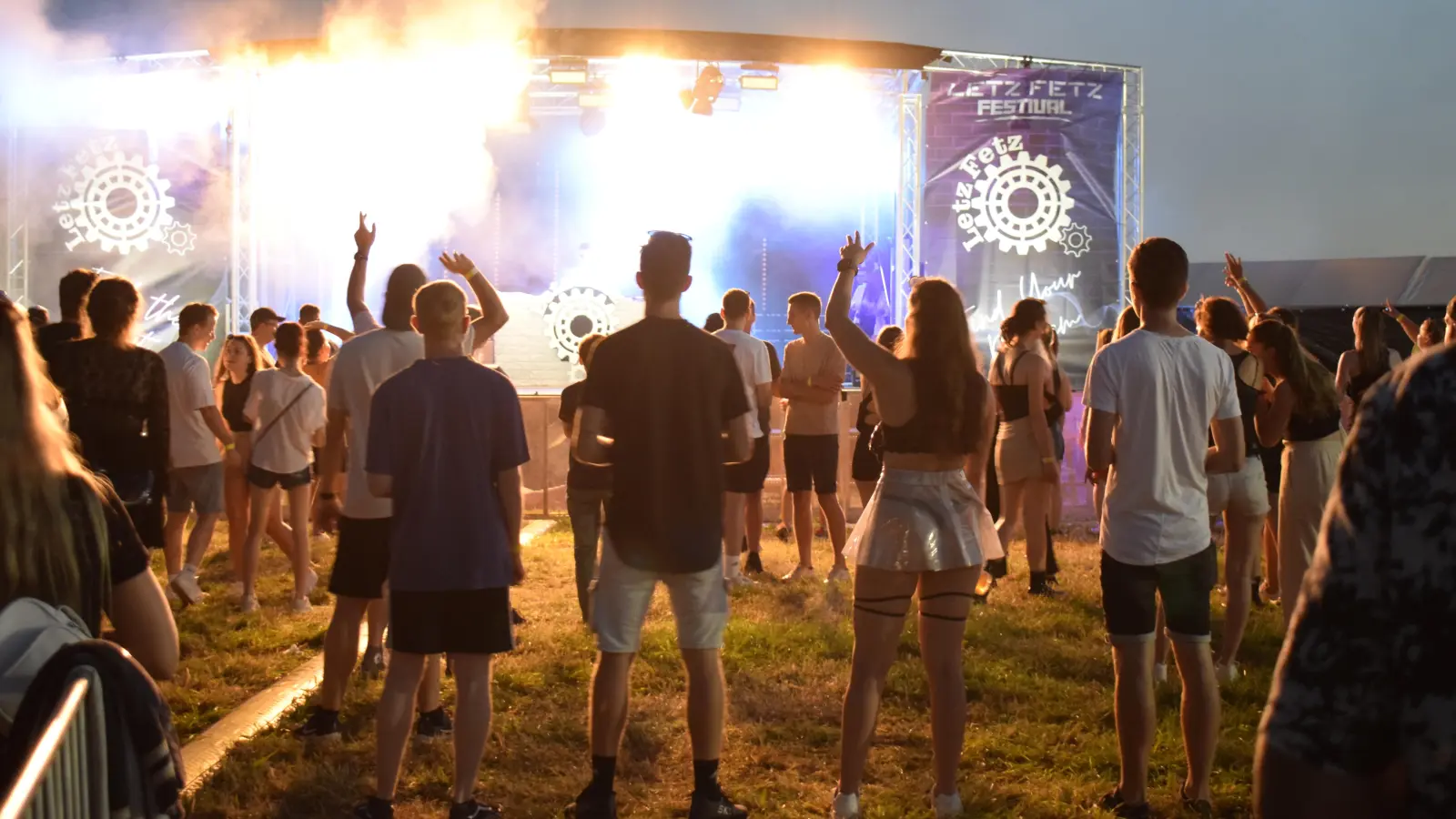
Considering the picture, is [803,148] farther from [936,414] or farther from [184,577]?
[936,414]

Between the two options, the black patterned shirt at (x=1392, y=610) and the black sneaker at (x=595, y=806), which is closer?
the black patterned shirt at (x=1392, y=610)

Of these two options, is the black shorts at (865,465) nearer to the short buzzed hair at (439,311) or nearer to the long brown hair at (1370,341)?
the long brown hair at (1370,341)

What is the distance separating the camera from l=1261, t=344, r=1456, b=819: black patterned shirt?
106cm

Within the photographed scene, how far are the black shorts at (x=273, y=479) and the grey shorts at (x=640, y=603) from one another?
3830mm

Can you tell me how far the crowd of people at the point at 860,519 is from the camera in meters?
1.09

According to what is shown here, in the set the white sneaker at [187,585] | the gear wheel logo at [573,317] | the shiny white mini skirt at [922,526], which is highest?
the gear wheel logo at [573,317]

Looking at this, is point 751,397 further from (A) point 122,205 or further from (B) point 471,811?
(A) point 122,205

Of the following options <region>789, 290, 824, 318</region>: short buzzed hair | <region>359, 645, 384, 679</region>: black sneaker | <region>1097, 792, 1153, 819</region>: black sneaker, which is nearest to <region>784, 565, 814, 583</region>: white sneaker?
<region>789, 290, 824, 318</region>: short buzzed hair

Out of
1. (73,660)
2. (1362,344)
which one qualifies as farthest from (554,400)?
(73,660)

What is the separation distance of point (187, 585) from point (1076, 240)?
1028 centimetres

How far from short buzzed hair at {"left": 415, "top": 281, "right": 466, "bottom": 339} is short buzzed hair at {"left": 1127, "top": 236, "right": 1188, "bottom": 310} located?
7.58 ft

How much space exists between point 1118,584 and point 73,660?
10.4 ft

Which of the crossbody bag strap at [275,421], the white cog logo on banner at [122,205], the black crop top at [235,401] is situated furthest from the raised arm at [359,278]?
the white cog logo on banner at [122,205]

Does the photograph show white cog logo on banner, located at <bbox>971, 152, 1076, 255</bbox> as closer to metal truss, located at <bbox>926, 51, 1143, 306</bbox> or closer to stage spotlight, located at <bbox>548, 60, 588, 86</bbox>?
metal truss, located at <bbox>926, 51, 1143, 306</bbox>
